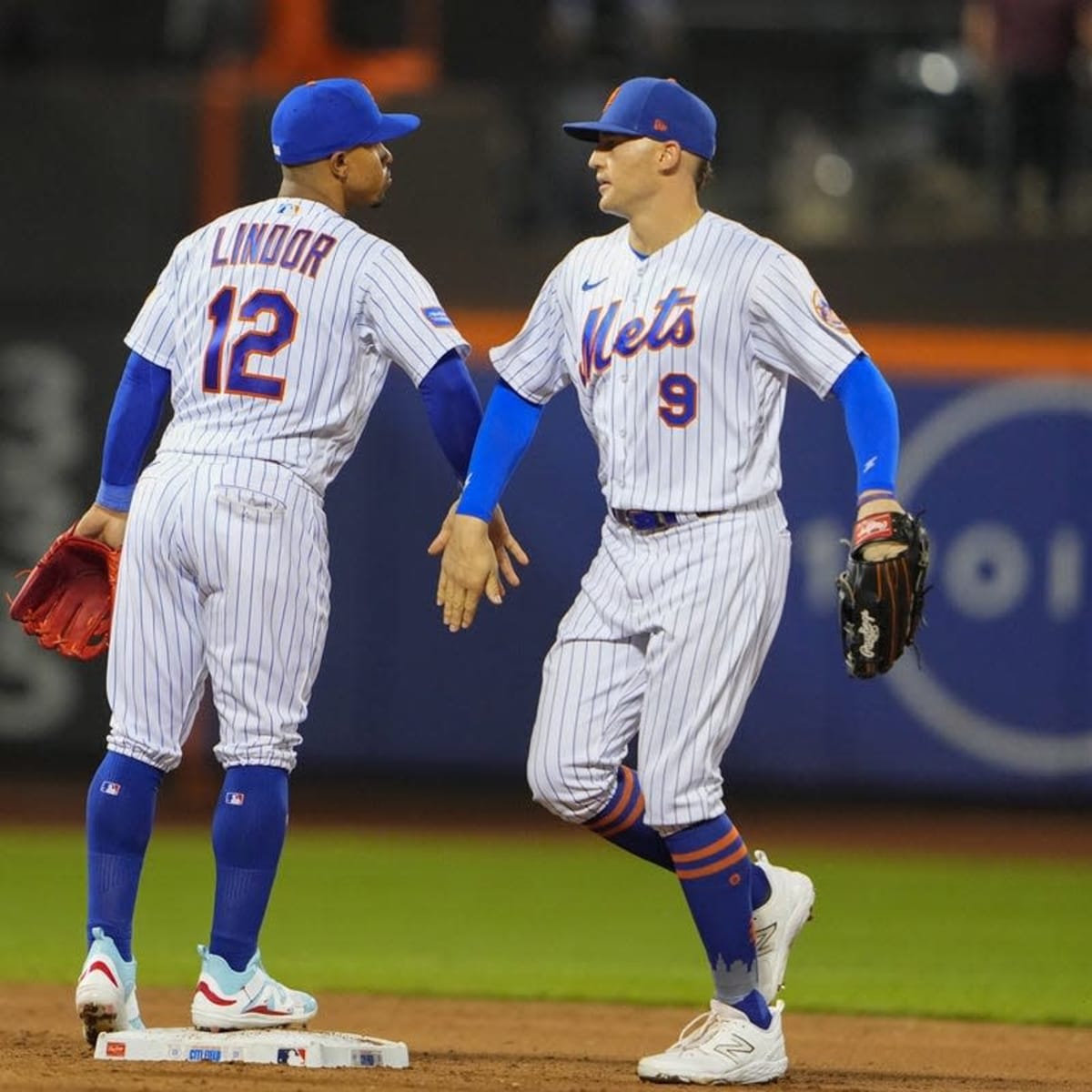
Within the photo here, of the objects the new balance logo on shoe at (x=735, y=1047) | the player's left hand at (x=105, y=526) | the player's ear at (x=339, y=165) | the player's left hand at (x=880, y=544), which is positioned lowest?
the new balance logo on shoe at (x=735, y=1047)

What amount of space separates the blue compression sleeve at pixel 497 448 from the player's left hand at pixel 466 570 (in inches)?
1.4

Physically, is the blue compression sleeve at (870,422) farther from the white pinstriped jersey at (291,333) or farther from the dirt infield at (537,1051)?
the dirt infield at (537,1051)

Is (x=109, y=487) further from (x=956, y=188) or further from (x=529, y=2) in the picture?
(x=529, y=2)

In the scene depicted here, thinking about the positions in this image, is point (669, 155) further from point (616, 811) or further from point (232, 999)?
point (232, 999)

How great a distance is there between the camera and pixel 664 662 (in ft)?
15.3

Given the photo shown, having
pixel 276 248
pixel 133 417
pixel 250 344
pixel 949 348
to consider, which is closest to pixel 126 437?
pixel 133 417

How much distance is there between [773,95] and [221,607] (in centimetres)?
1045

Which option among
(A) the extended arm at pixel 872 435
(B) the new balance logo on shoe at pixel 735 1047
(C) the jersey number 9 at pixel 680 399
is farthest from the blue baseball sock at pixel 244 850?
(A) the extended arm at pixel 872 435

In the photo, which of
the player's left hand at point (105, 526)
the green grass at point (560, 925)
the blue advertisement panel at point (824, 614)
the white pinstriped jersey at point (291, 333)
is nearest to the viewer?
the white pinstriped jersey at point (291, 333)

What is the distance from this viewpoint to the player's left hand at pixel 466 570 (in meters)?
4.76

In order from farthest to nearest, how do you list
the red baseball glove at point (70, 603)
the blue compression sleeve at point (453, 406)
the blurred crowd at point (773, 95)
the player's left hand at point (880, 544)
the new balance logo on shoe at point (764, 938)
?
the blurred crowd at point (773, 95) → the red baseball glove at point (70, 603) → the new balance logo on shoe at point (764, 938) → the blue compression sleeve at point (453, 406) → the player's left hand at point (880, 544)

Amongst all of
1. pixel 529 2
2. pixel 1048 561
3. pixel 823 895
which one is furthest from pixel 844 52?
pixel 823 895

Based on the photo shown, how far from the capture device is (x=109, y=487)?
5012 millimetres

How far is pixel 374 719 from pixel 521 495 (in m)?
1.22
